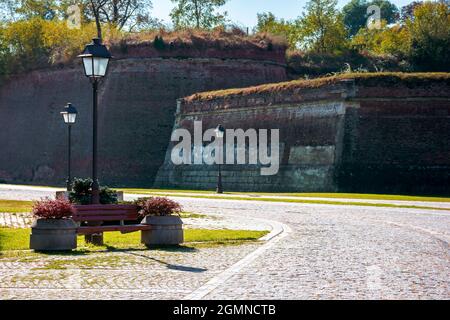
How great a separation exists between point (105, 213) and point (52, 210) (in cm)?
174

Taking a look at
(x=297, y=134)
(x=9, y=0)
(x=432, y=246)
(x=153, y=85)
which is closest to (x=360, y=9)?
(x=9, y=0)

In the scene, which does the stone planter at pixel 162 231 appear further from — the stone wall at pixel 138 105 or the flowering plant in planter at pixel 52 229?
the stone wall at pixel 138 105

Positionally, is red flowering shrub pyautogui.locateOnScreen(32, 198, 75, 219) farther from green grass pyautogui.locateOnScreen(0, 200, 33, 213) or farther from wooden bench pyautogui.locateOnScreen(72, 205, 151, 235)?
green grass pyautogui.locateOnScreen(0, 200, 33, 213)

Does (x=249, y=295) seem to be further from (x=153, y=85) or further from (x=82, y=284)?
(x=153, y=85)

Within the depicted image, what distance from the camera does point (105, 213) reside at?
16.0 meters

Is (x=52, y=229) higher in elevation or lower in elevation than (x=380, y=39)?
lower

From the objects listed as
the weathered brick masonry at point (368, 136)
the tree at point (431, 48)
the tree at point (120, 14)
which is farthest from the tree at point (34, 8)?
the weathered brick masonry at point (368, 136)

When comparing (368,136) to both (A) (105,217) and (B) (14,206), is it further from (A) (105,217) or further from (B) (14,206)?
(A) (105,217)

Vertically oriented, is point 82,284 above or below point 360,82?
below

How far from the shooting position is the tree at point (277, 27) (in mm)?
77312

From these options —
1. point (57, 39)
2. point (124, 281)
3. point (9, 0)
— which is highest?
point (9, 0)

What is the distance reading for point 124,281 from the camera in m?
10.9

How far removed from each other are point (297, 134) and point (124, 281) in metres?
28.8

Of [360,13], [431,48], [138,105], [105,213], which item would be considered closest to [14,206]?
[105,213]
